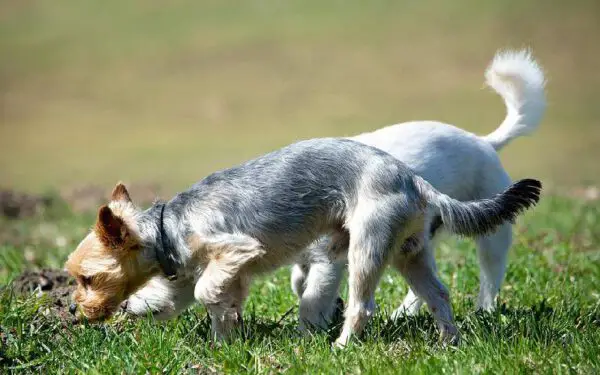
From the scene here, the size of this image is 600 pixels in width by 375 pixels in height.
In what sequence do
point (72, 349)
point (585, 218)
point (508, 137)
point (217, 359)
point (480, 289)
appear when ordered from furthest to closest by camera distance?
point (585, 218), point (508, 137), point (480, 289), point (72, 349), point (217, 359)

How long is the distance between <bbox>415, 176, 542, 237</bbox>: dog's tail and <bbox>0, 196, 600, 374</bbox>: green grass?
0.65 meters

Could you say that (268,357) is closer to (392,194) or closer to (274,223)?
(274,223)

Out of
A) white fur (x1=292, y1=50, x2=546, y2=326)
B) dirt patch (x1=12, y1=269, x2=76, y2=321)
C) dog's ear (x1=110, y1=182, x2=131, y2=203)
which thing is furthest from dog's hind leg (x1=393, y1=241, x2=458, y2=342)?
dirt patch (x1=12, y1=269, x2=76, y2=321)

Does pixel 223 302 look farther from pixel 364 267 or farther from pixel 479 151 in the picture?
pixel 479 151

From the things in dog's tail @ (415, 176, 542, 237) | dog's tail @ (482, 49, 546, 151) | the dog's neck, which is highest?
dog's tail @ (482, 49, 546, 151)

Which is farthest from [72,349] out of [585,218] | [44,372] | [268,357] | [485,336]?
[585,218]

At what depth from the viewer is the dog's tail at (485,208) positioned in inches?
196

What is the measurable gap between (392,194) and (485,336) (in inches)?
42.4

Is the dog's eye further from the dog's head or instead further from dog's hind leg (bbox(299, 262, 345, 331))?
dog's hind leg (bbox(299, 262, 345, 331))

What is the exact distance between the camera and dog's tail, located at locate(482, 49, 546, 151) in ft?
23.0

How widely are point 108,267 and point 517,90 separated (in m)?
4.10

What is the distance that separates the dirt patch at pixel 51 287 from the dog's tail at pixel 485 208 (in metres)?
2.80

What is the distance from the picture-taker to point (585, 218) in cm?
1124

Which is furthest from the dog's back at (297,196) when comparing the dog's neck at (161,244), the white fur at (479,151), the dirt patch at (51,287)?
the dirt patch at (51,287)
